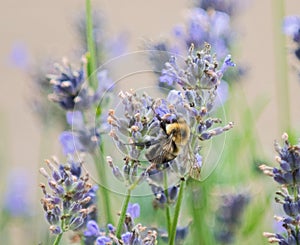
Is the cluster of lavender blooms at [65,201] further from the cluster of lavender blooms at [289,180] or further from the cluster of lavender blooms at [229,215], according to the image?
the cluster of lavender blooms at [229,215]

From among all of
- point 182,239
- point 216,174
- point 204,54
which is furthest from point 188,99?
point 216,174

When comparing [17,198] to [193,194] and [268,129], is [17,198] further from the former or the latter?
[268,129]

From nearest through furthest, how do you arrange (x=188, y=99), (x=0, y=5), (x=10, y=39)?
(x=188, y=99) → (x=10, y=39) → (x=0, y=5)

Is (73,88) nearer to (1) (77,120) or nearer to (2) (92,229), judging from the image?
(1) (77,120)

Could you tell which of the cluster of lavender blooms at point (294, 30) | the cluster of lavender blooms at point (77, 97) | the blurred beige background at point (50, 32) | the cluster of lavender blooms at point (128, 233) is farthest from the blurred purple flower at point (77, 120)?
the blurred beige background at point (50, 32)

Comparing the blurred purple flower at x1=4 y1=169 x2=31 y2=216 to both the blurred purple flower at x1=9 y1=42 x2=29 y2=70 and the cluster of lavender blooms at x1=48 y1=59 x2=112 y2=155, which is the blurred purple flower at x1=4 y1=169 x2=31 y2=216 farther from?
the cluster of lavender blooms at x1=48 y1=59 x2=112 y2=155

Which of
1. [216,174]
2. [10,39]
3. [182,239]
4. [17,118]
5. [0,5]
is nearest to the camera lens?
[182,239]
